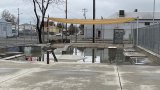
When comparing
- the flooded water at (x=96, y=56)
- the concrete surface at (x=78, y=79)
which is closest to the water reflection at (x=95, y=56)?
the flooded water at (x=96, y=56)

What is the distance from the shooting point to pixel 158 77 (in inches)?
509

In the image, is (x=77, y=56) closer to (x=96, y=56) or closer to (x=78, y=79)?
(x=96, y=56)

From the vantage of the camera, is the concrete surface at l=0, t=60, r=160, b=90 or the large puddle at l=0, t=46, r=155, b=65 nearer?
the concrete surface at l=0, t=60, r=160, b=90

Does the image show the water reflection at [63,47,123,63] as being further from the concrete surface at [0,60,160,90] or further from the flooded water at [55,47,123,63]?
the concrete surface at [0,60,160,90]

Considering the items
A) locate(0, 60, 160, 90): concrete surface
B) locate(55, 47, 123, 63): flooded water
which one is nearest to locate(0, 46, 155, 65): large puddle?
locate(55, 47, 123, 63): flooded water

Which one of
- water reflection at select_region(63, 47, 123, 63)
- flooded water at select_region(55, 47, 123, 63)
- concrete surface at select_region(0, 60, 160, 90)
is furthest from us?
water reflection at select_region(63, 47, 123, 63)

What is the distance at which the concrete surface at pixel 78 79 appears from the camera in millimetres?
10672

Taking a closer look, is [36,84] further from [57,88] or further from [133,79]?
[133,79]

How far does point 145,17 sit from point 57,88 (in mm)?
81389

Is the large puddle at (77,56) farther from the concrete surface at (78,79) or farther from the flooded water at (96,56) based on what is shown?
the concrete surface at (78,79)

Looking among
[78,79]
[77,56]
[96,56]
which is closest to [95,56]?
[96,56]

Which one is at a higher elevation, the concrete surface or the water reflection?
the concrete surface

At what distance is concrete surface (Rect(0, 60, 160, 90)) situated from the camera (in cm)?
1067

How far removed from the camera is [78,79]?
39.8 ft
